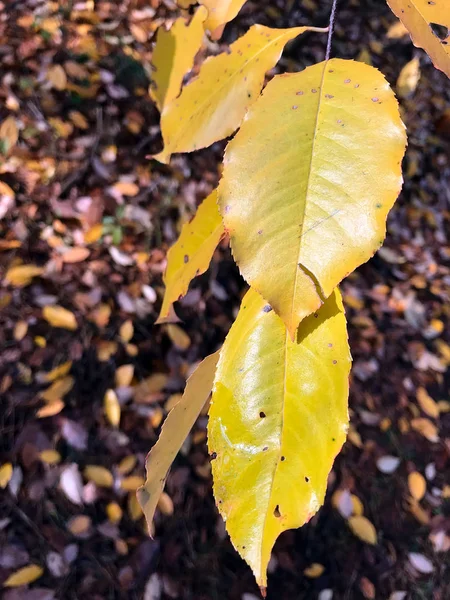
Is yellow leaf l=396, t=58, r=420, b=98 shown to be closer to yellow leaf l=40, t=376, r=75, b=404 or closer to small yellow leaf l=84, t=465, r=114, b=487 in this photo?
yellow leaf l=40, t=376, r=75, b=404

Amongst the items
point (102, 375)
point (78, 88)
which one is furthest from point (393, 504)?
point (78, 88)

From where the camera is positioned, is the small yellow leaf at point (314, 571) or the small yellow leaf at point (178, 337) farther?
the small yellow leaf at point (178, 337)

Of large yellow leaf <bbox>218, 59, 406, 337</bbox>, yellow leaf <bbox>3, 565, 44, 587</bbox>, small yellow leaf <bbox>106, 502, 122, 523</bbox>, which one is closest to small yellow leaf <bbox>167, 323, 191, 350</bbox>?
small yellow leaf <bbox>106, 502, 122, 523</bbox>

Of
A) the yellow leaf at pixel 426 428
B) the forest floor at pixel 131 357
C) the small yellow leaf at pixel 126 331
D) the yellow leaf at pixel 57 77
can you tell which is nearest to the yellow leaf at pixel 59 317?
the forest floor at pixel 131 357

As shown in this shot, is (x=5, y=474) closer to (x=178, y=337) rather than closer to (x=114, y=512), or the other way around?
(x=114, y=512)

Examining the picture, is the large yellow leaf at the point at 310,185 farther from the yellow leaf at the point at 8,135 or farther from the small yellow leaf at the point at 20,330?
the yellow leaf at the point at 8,135
